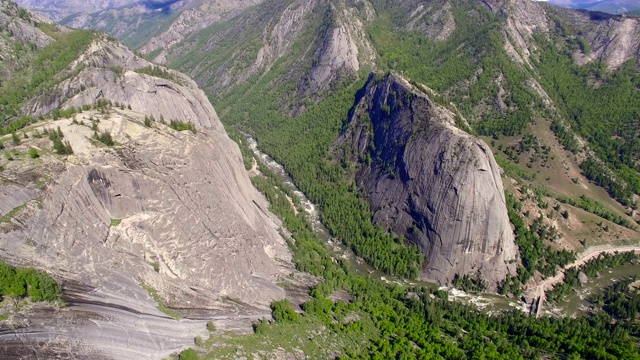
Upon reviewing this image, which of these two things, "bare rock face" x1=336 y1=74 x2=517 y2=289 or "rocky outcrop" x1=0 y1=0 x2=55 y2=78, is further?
"rocky outcrop" x1=0 y1=0 x2=55 y2=78

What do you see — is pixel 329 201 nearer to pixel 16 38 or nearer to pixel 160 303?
pixel 160 303

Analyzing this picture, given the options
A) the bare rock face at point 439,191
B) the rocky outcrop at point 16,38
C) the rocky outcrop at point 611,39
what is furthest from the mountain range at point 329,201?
the rocky outcrop at point 611,39

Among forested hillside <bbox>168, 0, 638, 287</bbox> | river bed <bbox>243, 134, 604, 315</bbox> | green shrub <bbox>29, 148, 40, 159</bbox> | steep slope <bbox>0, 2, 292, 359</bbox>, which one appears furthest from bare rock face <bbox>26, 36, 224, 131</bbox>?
green shrub <bbox>29, 148, 40, 159</bbox>

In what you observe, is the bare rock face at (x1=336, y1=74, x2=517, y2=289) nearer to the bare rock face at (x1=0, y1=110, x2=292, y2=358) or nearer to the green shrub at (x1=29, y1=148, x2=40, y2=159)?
the bare rock face at (x1=0, y1=110, x2=292, y2=358)

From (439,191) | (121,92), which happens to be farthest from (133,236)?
(439,191)

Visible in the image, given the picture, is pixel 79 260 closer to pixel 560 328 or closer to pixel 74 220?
pixel 74 220
